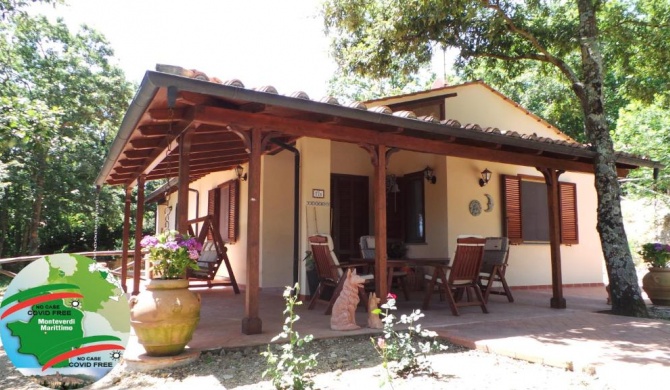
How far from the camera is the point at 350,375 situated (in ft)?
11.2

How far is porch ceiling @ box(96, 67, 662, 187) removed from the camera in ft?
12.7

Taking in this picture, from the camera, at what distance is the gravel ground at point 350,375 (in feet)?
10.4

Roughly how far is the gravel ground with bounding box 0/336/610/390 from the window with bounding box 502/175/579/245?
206 inches

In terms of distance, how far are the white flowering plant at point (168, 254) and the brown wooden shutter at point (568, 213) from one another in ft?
26.6

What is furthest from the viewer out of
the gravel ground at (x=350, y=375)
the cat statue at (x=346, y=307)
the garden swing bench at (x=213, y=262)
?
the garden swing bench at (x=213, y=262)

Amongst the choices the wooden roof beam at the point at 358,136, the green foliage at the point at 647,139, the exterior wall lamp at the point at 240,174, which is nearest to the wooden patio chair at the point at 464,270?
the wooden roof beam at the point at 358,136

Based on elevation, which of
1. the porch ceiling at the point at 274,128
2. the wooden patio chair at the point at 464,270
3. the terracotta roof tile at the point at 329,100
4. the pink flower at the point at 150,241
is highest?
the terracotta roof tile at the point at 329,100

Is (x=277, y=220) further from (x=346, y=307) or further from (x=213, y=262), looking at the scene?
(x=346, y=307)

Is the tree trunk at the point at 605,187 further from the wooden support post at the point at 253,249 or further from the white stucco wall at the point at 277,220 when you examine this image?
the white stucco wall at the point at 277,220

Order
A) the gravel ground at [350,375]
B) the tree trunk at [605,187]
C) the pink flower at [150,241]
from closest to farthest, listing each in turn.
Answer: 1. the gravel ground at [350,375]
2. the pink flower at [150,241]
3. the tree trunk at [605,187]

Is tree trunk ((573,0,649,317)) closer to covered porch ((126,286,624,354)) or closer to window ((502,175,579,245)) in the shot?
covered porch ((126,286,624,354))

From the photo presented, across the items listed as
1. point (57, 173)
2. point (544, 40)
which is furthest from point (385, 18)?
point (57, 173)

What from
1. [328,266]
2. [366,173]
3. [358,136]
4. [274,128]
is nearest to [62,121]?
[366,173]

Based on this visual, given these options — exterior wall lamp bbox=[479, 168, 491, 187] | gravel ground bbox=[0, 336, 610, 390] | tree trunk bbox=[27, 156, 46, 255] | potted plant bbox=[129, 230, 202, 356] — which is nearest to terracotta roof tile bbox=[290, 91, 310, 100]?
potted plant bbox=[129, 230, 202, 356]
